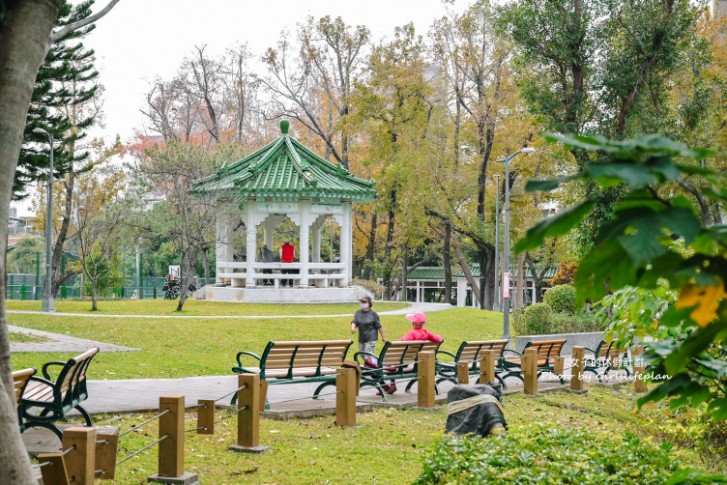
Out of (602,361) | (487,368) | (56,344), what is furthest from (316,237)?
(487,368)

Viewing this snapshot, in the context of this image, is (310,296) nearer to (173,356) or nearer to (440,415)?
(173,356)

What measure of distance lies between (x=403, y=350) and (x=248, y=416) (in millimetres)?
4667

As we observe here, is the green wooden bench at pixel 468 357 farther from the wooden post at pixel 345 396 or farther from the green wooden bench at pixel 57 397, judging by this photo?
the green wooden bench at pixel 57 397

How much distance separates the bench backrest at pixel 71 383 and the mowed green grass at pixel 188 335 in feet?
16.2

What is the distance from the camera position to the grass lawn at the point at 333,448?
7.57 meters

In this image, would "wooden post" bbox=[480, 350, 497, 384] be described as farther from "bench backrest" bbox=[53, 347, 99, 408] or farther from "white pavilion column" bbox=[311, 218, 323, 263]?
"white pavilion column" bbox=[311, 218, 323, 263]

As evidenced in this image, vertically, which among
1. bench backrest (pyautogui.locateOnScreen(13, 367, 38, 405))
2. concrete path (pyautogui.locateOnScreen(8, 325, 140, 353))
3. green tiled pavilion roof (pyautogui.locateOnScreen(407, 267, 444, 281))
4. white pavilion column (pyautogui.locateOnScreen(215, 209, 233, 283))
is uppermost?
white pavilion column (pyautogui.locateOnScreen(215, 209, 233, 283))

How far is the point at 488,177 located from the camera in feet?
139

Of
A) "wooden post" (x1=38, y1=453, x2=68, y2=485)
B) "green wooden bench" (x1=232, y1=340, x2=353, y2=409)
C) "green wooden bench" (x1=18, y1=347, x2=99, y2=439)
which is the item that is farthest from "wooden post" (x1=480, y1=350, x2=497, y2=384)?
"wooden post" (x1=38, y1=453, x2=68, y2=485)

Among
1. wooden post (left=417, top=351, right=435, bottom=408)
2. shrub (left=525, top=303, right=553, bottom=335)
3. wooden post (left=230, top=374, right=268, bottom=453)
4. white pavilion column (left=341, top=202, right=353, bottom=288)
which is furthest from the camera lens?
white pavilion column (left=341, top=202, right=353, bottom=288)

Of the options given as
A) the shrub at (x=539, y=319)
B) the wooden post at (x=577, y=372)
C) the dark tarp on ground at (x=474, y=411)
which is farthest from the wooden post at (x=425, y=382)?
the shrub at (x=539, y=319)

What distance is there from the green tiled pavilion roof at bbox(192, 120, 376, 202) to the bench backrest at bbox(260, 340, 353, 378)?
756 inches

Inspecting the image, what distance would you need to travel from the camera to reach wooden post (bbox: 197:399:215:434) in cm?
852

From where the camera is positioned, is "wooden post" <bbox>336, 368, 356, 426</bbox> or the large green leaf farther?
"wooden post" <bbox>336, 368, 356, 426</bbox>
